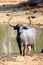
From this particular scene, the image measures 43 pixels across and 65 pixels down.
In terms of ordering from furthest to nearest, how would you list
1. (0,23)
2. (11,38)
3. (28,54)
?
(0,23) → (11,38) → (28,54)

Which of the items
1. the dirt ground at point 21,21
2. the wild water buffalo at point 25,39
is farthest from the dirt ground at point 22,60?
the wild water buffalo at point 25,39

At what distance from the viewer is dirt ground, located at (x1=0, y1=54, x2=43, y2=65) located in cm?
770

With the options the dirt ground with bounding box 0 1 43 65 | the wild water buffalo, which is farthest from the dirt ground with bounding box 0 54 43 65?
the wild water buffalo

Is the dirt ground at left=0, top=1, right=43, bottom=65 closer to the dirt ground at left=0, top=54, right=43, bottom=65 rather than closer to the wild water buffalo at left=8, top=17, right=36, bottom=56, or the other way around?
the dirt ground at left=0, top=54, right=43, bottom=65

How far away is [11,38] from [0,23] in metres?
2.96

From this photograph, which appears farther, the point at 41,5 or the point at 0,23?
the point at 41,5

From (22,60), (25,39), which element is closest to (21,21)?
(25,39)

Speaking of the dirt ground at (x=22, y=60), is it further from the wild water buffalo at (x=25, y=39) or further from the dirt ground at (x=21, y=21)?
the wild water buffalo at (x=25, y=39)

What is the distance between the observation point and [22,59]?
7934mm

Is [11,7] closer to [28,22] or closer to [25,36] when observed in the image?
[28,22]

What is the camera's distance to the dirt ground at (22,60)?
770cm

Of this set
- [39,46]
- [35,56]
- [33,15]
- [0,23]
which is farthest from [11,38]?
[33,15]

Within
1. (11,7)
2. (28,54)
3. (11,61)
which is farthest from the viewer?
(11,7)

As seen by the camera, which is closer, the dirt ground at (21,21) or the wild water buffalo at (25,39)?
the dirt ground at (21,21)
